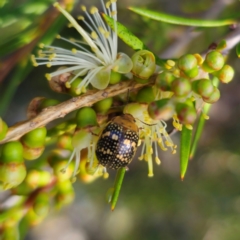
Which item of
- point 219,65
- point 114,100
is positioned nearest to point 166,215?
point 114,100

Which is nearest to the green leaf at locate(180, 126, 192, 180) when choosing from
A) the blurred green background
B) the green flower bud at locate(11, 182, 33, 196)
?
the green flower bud at locate(11, 182, 33, 196)

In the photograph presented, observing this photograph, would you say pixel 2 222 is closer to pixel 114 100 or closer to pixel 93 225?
pixel 114 100

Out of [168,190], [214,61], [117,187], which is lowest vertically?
[168,190]

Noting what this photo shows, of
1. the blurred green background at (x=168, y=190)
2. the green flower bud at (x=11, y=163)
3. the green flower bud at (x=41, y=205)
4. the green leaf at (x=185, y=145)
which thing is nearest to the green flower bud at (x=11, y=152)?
the green flower bud at (x=11, y=163)

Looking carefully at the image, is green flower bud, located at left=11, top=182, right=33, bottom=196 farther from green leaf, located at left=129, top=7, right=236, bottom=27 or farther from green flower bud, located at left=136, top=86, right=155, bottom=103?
green leaf, located at left=129, top=7, right=236, bottom=27

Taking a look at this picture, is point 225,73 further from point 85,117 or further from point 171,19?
point 85,117

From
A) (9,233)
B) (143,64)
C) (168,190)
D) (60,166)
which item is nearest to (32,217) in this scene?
(9,233)
